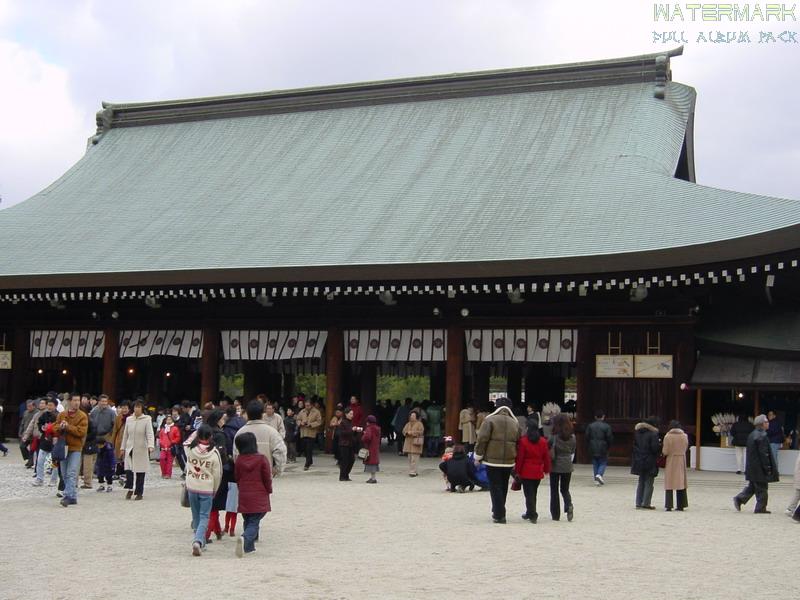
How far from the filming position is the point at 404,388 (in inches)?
2388

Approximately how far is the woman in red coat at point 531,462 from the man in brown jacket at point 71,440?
619 centimetres

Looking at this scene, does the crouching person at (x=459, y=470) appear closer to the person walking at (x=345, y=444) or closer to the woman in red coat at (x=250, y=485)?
the person walking at (x=345, y=444)

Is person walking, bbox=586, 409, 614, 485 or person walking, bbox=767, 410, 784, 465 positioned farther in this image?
person walking, bbox=767, 410, 784, 465

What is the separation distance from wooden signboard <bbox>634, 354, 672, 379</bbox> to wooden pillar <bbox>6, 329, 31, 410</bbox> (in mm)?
15660

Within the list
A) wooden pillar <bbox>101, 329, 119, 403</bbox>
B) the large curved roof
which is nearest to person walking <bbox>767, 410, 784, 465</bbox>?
the large curved roof

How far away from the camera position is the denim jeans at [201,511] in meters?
10.3

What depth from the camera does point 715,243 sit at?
17906mm

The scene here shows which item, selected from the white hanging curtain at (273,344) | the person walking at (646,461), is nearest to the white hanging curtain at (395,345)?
the white hanging curtain at (273,344)

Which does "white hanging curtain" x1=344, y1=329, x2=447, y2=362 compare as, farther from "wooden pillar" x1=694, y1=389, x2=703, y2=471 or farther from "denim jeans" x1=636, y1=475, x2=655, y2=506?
"denim jeans" x1=636, y1=475, x2=655, y2=506

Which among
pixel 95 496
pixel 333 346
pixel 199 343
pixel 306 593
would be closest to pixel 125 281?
pixel 199 343

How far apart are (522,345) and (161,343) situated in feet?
29.7

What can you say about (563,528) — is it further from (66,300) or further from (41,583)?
(66,300)

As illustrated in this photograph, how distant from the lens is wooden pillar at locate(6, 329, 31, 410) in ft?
85.8

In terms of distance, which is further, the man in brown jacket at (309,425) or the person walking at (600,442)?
the man in brown jacket at (309,425)
